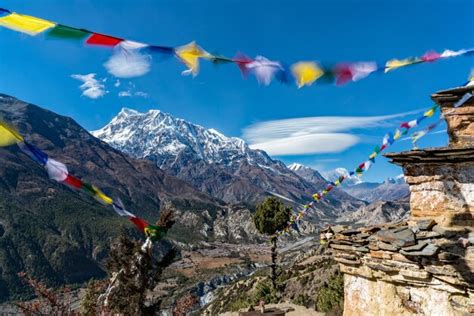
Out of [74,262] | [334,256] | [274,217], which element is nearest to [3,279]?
[74,262]

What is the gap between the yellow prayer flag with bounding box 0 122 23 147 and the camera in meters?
4.57

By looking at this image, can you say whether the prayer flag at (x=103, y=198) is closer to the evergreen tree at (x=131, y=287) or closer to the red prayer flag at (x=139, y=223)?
the red prayer flag at (x=139, y=223)

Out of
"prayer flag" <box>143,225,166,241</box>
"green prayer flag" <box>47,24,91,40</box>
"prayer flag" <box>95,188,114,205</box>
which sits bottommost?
"prayer flag" <box>143,225,166,241</box>

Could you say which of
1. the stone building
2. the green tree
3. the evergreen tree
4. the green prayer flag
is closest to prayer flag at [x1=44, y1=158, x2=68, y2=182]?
the green prayer flag

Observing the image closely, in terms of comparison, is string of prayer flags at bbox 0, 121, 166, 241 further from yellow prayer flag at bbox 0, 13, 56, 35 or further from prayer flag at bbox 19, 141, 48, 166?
yellow prayer flag at bbox 0, 13, 56, 35

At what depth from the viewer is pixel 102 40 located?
521 cm

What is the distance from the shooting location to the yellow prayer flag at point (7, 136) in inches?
180

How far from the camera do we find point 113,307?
32.4ft

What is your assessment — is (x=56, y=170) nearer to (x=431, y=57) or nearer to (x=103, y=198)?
(x=103, y=198)

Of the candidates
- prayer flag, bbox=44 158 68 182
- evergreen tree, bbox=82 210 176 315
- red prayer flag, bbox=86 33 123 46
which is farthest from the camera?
evergreen tree, bbox=82 210 176 315

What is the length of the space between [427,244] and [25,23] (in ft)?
26.5

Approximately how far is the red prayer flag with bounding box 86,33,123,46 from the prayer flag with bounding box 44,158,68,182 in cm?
161

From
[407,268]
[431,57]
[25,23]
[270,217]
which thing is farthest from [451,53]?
[270,217]

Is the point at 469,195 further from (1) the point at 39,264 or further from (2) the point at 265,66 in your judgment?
(1) the point at 39,264
